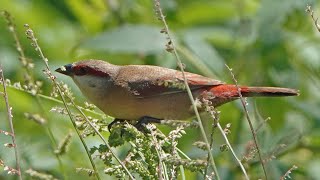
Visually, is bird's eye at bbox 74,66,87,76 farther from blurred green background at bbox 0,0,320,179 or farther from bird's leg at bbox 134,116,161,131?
bird's leg at bbox 134,116,161,131

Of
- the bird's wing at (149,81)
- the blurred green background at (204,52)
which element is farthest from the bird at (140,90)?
the blurred green background at (204,52)

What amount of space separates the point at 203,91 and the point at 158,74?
234 mm

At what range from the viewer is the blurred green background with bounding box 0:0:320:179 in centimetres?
466

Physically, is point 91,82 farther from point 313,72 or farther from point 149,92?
point 313,72

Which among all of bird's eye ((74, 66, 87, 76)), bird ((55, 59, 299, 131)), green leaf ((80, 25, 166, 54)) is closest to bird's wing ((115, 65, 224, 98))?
bird ((55, 59, 299, 131))

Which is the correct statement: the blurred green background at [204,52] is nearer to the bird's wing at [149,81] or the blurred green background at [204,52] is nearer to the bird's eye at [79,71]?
Answer: the bird's eye at [79,71]

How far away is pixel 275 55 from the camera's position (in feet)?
17.8

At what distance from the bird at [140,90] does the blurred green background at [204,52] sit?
0.23 m

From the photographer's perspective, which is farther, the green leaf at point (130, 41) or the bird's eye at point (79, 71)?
the green leaf at point (130, 41)

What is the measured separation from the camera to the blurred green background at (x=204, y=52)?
Answer: 466 centimetres

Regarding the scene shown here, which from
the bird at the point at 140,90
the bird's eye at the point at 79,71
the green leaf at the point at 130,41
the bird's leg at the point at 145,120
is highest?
the green leaf at the point at 130,41

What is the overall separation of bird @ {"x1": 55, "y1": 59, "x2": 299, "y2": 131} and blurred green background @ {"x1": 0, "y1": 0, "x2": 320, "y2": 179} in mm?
228

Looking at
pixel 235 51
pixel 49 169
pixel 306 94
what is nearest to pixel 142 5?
pixel 235 51

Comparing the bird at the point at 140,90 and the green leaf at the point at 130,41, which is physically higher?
the green leaf at the point at 130,41
